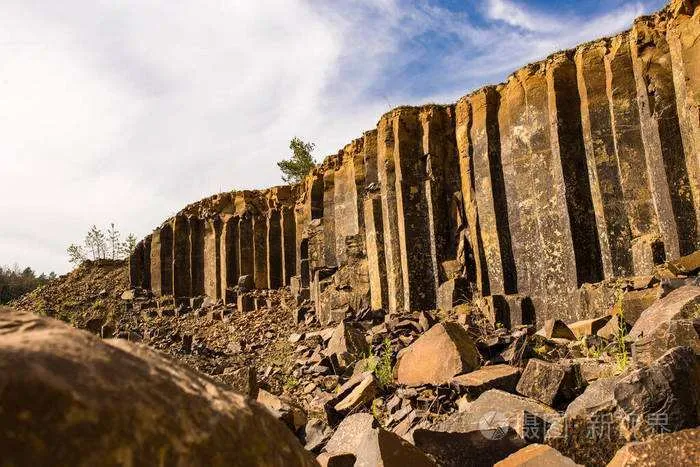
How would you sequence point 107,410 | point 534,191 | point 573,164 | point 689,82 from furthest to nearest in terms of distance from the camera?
point 534,191 → point 573,164 → point 689,82 → point 107,410

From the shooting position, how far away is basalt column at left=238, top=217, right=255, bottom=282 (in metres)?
24.2

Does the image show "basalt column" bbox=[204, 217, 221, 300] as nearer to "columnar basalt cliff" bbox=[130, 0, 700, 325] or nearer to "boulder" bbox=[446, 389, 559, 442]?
"columnar basalt cliff" bbox=[130, 0, 700, 325]

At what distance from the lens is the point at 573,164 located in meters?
12.8

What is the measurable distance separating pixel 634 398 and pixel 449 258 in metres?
11.3

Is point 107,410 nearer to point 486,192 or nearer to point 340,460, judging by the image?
point 340,460

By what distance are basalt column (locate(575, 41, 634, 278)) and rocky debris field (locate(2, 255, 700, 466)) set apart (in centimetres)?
178

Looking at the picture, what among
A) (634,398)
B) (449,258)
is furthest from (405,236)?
(634,398)

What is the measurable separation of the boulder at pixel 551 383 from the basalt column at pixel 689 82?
673cm

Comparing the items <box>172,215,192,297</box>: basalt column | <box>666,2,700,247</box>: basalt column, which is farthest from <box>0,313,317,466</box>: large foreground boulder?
<box>172,215,192,297</box>: basalt column

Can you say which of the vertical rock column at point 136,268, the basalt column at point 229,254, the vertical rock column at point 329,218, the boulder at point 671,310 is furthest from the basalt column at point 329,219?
the boulder at point 671,310

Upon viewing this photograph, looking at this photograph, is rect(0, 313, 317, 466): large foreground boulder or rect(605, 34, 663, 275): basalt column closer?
rect(0, 313, 317, 466): large foreground boulder

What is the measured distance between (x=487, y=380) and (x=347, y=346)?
525 cm

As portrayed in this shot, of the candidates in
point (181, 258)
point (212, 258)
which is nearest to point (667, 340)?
point (212, 258)

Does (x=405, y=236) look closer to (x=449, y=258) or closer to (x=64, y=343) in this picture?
(x=449, y=258)
